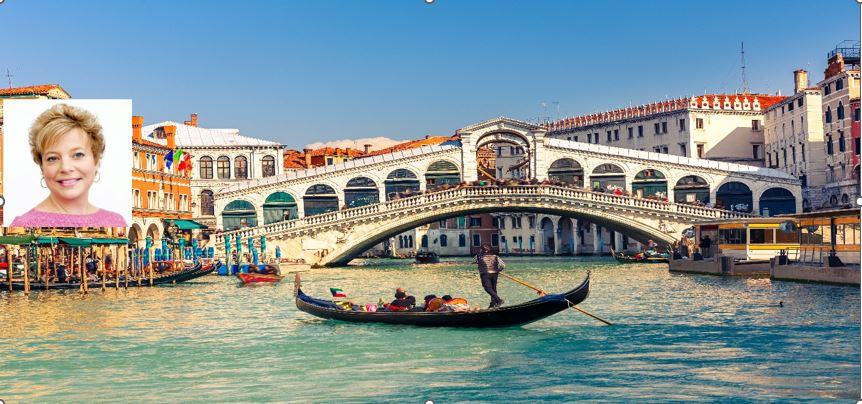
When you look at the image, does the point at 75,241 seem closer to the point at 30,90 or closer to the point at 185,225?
the point at 30,90

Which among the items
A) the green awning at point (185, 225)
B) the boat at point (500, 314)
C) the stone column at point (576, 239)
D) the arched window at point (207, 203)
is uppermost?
the arched window at point (207, 203)

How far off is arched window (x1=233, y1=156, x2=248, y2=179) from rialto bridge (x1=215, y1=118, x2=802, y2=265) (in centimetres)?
445

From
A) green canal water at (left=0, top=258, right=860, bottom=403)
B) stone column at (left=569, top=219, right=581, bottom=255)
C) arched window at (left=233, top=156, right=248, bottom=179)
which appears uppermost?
arched window at (left=233, top=156, right=248, bottom=179)

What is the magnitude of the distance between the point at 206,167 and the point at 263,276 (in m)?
13.7

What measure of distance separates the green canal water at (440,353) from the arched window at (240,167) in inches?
746

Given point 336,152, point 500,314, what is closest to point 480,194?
point 336,152

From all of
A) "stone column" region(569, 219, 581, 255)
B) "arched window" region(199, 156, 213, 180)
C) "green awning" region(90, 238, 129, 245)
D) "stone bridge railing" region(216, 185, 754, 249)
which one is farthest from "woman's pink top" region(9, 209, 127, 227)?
"stone column" region(569, 219, 581, 255)

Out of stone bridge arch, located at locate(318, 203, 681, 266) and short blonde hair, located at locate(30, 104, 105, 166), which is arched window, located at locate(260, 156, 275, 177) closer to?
stone bridge arch, located at locate(318, 203, 681, 266)

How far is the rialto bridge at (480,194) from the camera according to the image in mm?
28656

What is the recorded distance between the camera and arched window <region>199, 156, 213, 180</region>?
3538cm

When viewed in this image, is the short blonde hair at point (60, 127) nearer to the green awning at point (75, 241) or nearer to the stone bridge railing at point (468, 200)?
the green awning at point (75, 241)

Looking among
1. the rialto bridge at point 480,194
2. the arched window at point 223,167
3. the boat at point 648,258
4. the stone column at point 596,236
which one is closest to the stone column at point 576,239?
the stone column at point 596,236

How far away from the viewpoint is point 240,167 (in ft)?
117

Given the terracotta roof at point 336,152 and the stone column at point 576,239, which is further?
the stone column at point 576,239
